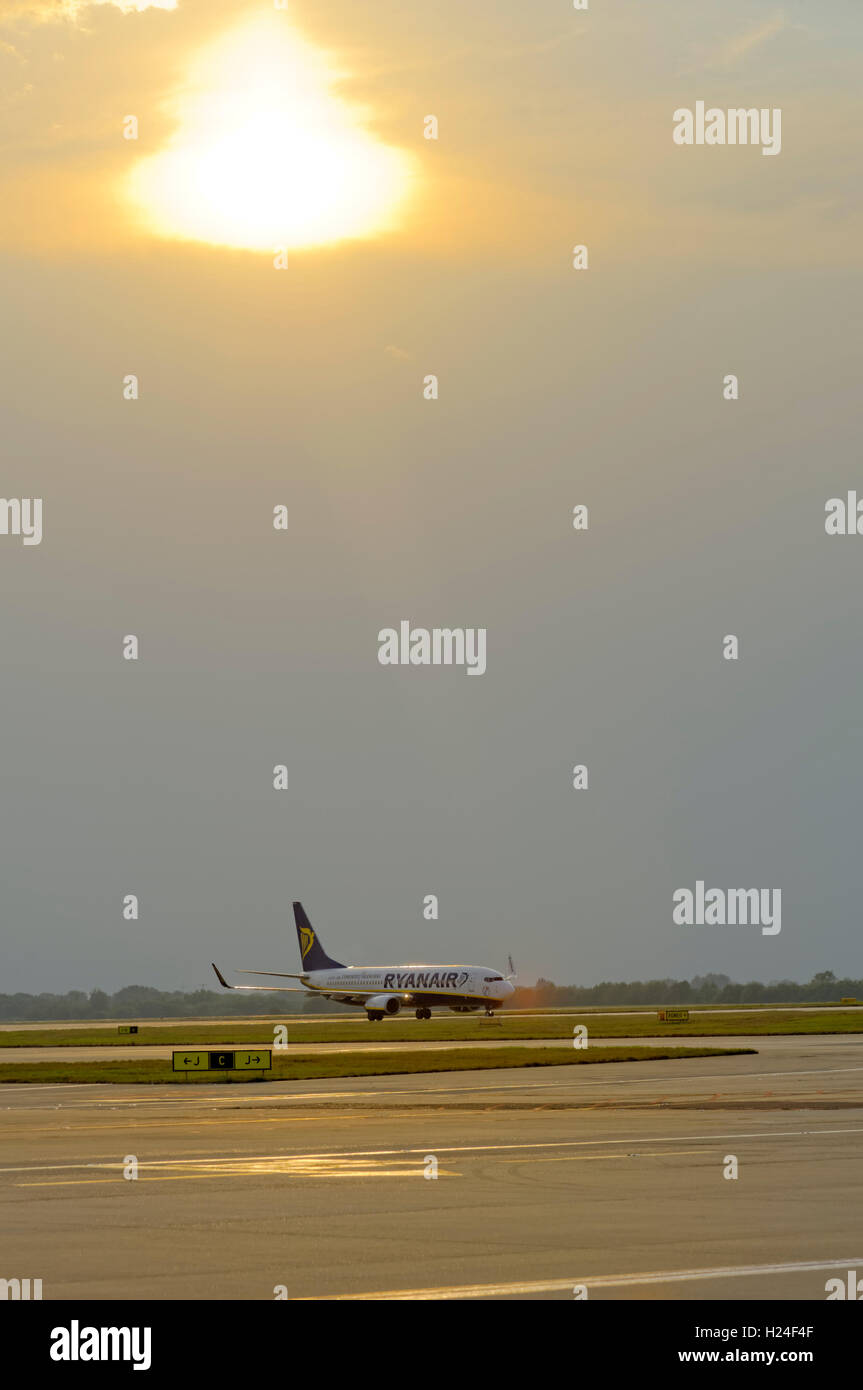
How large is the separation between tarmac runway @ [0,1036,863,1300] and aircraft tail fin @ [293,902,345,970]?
132 meters

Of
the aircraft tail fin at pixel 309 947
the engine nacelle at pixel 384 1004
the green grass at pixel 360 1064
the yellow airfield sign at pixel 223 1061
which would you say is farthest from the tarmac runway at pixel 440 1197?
the aircraft tail fin at pixel 309 947

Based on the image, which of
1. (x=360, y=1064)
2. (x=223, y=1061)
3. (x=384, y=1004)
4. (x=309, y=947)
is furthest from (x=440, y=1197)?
(x=309, y=947)

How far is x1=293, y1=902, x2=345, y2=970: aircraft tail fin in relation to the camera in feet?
566

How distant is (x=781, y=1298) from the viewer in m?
14.5

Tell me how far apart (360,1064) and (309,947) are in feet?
375

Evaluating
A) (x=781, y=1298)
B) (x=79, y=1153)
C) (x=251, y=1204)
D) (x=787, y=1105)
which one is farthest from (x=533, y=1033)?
(x=781, y=1298)

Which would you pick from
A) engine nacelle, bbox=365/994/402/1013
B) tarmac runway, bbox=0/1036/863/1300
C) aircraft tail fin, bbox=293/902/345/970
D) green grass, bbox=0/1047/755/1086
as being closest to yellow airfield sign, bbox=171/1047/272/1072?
green grass, bbox=0/1047/755/1086

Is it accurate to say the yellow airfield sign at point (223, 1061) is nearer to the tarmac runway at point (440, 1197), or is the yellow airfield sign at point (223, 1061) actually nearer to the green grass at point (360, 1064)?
the green grass at point (360, 1064)

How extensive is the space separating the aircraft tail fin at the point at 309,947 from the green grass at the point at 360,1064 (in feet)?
325

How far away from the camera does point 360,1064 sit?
204ft

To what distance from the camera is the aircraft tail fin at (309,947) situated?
6796 inches
